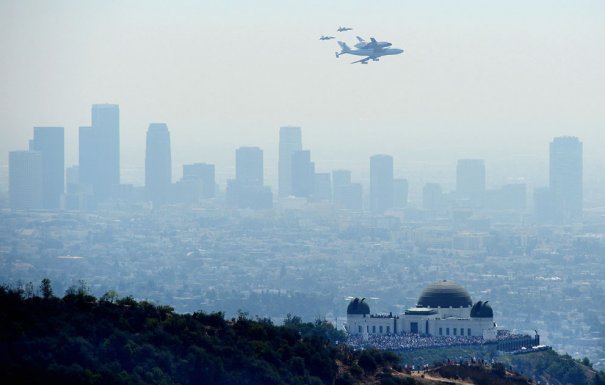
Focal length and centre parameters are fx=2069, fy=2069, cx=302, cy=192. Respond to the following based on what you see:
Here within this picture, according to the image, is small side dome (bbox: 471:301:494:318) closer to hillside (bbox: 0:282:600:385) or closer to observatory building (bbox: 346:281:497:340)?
observatory building (bbox: 346:281:497:340)

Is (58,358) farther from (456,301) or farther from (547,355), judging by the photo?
(456,301)

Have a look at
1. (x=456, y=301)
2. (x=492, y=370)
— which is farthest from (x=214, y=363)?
(x=456, y=301)

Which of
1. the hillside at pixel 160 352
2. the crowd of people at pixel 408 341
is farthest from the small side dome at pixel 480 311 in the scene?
the hillside at pixel 160 352

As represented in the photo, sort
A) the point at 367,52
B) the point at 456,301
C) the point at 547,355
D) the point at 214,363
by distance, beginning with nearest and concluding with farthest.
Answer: the point at 214,363
the point at 547,355
the point at 456,301
the point at 367,52

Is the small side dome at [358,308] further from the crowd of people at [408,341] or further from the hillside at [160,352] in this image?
the hillside at [160,352]

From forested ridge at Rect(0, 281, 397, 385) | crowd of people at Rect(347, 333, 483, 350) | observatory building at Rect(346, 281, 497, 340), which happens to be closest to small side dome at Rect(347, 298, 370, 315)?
observatory building at Rect(346, 281, 497, 340)

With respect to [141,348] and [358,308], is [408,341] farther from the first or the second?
[141,348]
